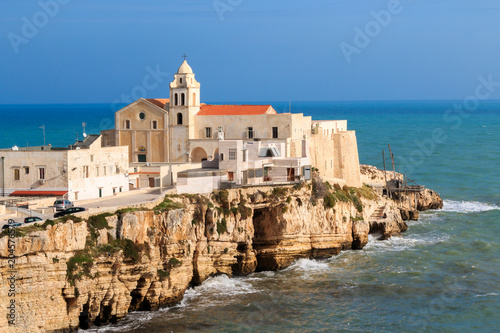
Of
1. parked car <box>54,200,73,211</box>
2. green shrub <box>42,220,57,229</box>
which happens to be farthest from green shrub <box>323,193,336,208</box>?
green shrub <box>42,220,57,229</box>

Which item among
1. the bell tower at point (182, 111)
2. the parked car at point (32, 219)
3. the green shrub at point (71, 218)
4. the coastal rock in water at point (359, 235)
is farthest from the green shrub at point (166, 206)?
the bell tower at point (182, 111)

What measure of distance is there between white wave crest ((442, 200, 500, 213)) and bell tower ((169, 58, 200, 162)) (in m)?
28.8

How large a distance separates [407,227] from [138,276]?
110 feet

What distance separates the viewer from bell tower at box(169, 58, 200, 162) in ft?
230

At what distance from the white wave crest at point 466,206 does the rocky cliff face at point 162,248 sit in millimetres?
17292

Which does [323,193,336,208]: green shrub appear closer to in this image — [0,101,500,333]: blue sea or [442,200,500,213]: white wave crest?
[0,101,500,333]: blue sea

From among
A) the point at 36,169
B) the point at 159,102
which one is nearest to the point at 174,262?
the point at 36,169

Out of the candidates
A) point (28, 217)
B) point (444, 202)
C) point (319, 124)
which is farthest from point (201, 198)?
point (444, 202)

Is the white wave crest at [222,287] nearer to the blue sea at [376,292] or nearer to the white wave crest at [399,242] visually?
the blue sea at [376,292]

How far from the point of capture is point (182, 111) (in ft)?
232

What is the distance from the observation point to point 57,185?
53594mm

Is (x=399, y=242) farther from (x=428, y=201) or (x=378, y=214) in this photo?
(x=428, y=201)

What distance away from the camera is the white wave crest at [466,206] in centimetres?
8200

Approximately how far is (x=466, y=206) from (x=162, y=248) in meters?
45.4
